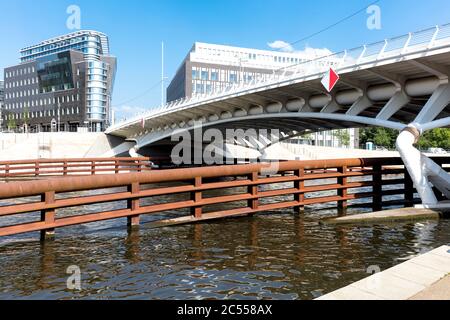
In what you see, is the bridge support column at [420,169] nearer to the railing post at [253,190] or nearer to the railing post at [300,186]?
the railing post at [300,186]

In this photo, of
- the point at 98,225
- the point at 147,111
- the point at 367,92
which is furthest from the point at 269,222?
the point at 147,111

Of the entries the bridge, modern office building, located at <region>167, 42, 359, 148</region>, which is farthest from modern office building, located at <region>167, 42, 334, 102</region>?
the bridge

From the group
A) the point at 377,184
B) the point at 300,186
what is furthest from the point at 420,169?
the point at 300,186

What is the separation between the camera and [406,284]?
15.2 ft

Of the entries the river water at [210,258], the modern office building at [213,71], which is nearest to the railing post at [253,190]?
the river water at [210,258]

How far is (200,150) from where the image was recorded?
52.9m

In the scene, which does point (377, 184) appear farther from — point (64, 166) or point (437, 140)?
point (437, 140)

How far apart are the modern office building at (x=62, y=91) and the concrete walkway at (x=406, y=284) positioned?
92.9 meters

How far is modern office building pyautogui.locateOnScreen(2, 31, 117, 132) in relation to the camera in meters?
96.3

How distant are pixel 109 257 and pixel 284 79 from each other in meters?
16.3

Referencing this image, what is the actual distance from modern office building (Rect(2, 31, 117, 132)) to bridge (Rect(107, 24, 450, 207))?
7169 centimetres

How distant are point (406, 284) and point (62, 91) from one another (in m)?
108

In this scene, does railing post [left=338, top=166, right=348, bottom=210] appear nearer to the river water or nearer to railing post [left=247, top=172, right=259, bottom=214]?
the river water

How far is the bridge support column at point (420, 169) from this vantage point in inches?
500
